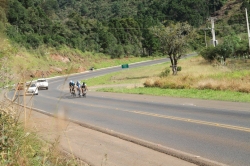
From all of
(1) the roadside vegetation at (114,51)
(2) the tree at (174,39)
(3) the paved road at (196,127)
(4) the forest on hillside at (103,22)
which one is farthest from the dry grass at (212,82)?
(4) the forest on hillside at (103,22)

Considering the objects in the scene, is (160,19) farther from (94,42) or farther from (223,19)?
(94,42)

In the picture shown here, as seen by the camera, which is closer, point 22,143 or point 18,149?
point 18,149

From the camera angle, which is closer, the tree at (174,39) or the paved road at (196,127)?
the paved road at (196,127)

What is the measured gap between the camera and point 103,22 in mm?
115062

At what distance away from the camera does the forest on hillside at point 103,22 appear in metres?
79.9

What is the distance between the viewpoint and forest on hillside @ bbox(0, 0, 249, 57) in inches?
3147

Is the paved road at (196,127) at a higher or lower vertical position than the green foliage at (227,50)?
lower

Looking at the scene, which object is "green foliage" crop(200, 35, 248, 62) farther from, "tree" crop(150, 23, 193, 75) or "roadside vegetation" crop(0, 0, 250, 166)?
"tree" crop(150, 23, 193, 75)

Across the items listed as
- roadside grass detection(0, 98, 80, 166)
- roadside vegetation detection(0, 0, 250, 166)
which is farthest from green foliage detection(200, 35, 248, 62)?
roadside grass detection(0, 98, 80, 166)

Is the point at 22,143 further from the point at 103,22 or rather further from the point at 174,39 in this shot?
the point at 103,22

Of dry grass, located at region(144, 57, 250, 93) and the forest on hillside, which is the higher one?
the forest on hillside

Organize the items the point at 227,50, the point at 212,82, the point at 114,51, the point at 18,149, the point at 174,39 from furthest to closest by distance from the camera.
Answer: the point at 114,51
the point at 227,50
the point at 174,39
the point at 212,82
the point at 18,149

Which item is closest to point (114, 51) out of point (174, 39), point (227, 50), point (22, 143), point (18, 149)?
point (227, 50)

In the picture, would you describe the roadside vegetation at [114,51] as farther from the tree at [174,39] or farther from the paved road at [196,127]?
the paved road at [196,127]
